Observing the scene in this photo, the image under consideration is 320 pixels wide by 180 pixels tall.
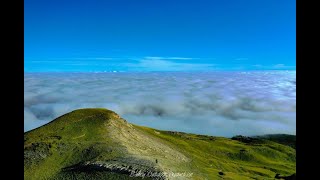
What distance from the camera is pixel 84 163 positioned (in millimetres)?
86250

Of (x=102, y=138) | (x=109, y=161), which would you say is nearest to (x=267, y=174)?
(x=102, y=138)

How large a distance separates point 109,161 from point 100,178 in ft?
23.8

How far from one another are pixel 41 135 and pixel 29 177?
120 feet
